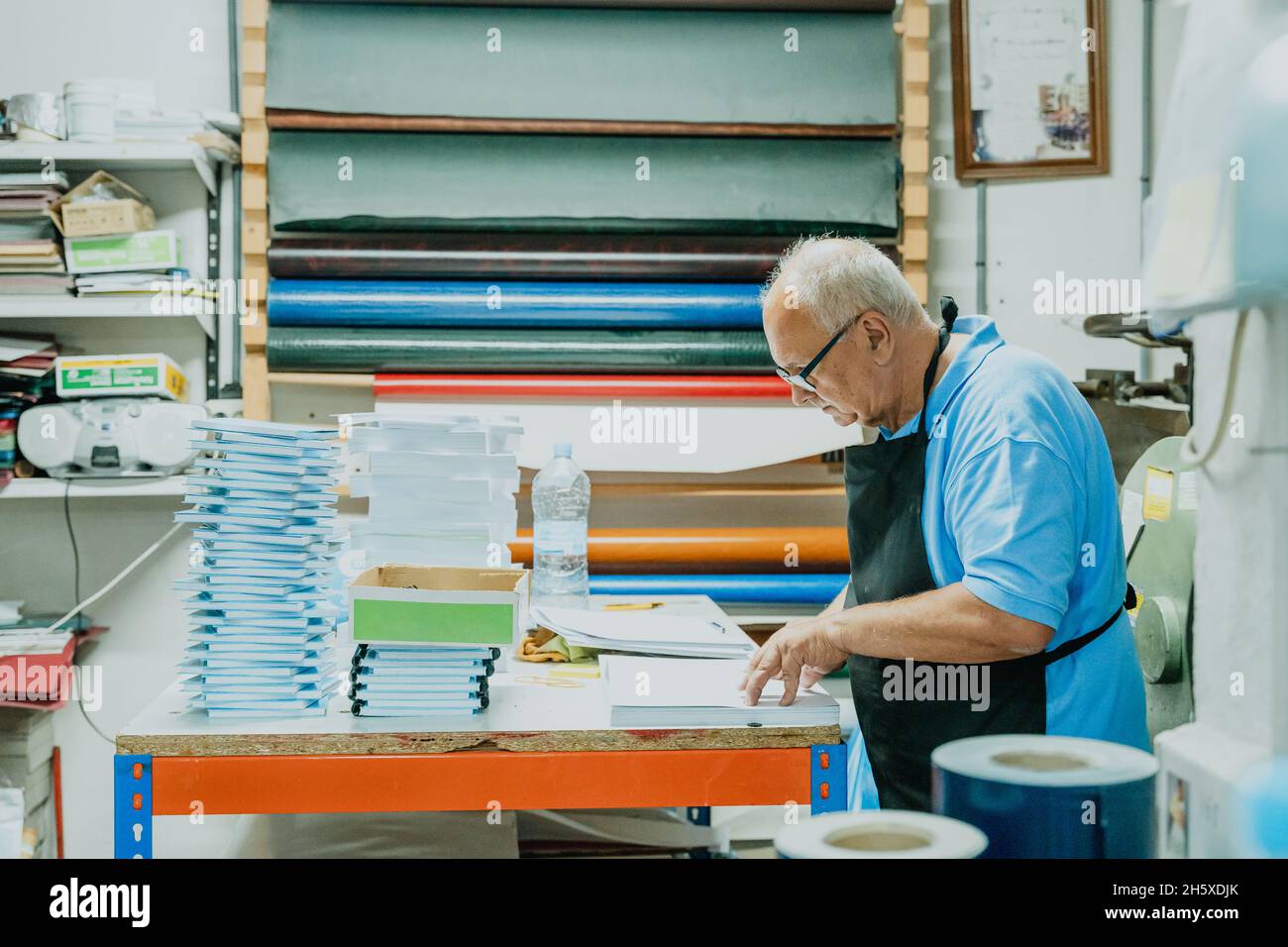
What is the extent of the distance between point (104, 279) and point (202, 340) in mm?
291

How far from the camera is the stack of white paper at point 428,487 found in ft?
5.04

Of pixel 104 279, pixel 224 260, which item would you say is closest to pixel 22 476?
pixel 104 279

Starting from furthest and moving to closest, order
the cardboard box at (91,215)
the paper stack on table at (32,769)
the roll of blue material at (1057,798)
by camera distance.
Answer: the paper stack on table at (32,769), the cardboard box at (91,215), the roll of blue material at (1057,798)

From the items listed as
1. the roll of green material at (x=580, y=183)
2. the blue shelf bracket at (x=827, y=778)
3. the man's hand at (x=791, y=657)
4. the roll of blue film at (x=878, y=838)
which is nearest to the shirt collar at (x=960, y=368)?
the man's hand at (x=791, y=657)

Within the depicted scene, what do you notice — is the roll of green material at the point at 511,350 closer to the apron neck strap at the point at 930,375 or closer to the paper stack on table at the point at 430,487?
the paper stack on table at the point at 430,487

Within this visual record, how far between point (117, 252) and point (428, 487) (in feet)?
4.21

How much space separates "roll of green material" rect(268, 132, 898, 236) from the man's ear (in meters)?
1.34

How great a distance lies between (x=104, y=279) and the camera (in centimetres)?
238

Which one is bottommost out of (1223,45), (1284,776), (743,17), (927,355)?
(1284,776)

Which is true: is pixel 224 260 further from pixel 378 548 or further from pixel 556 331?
pixel 378 548

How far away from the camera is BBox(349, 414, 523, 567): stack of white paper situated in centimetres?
154

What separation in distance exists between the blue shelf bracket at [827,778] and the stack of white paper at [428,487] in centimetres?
60

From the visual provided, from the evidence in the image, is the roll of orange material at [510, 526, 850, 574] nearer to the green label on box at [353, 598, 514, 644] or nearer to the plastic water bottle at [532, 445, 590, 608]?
the plastic water bottle at [532, 445, 590, 608]
